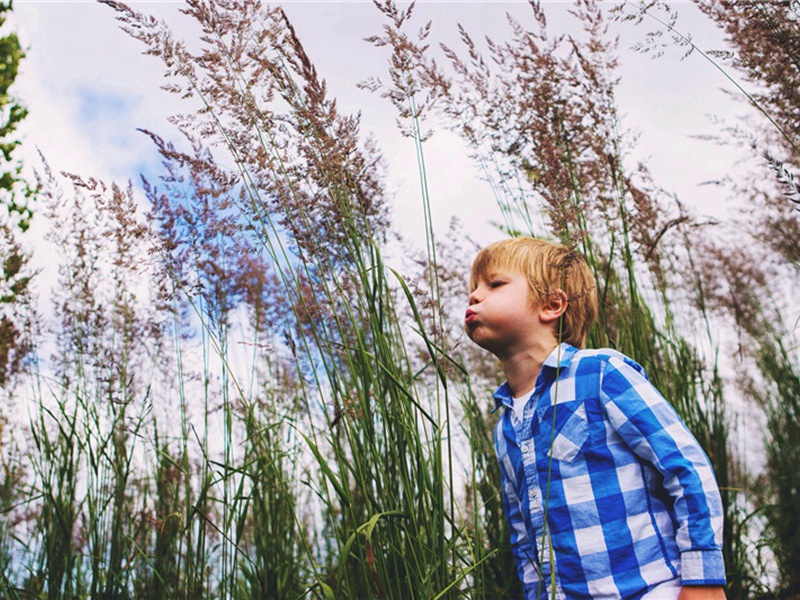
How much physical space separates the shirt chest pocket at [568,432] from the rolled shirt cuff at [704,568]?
1.00 ft

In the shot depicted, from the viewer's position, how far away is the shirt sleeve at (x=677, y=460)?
1.36 meters

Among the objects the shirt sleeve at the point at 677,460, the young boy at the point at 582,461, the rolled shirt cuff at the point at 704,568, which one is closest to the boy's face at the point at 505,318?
the young boy at the point at 582,461

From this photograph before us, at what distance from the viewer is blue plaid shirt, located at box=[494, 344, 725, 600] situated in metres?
1.40

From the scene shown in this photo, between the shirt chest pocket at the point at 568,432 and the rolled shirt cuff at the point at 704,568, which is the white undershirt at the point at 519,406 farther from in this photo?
the rolled shirt cuff at the point at 704,568

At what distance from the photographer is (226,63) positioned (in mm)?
1743

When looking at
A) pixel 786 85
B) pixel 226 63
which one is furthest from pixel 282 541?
pixel 786 85

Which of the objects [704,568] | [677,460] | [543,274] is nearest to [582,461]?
[677,460]

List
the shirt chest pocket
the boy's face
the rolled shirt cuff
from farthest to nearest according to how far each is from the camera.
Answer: the boy's face → the shirt chest pocket → the rolled shirt cuff

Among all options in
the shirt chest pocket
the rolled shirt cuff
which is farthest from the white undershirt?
the rolled shirt cuff

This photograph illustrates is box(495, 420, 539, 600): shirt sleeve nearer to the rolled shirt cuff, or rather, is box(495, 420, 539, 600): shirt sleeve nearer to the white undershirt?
the white undershirt

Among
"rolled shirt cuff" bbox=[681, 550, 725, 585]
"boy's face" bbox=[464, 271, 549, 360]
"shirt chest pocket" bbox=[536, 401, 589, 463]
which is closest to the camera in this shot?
"rolled shirt cuff" bbox=[681, 550, 725, 585]

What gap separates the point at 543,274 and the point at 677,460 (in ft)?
1.77

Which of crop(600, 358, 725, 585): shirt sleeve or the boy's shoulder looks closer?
crop(600, 358, 725, 585): shirt sleeve

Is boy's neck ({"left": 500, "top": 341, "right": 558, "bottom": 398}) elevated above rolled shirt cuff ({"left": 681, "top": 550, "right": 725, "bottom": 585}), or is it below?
above
